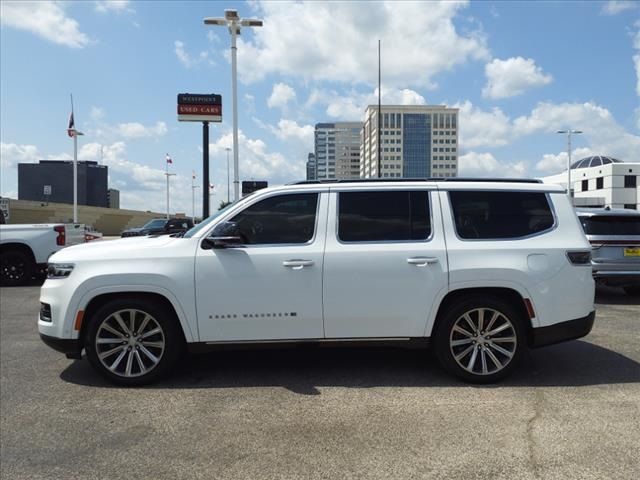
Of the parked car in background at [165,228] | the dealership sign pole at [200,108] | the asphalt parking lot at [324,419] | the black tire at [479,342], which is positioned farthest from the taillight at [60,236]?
the dealership sign pole at [200,108]

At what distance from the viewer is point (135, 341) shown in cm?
474

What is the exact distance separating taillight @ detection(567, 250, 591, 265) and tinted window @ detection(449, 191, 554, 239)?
33 cm

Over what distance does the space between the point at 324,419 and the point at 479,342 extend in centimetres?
168

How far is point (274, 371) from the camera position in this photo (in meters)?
5.18

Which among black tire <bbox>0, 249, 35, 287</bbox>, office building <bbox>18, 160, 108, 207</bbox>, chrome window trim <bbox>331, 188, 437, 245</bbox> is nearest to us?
chrome window trim <bbox>331, 188, 437, 245</bbox>

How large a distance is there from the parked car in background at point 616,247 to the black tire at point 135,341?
7555mm

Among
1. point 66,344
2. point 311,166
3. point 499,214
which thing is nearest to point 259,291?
point 66,344

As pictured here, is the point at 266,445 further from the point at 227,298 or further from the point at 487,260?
the point at 487,260

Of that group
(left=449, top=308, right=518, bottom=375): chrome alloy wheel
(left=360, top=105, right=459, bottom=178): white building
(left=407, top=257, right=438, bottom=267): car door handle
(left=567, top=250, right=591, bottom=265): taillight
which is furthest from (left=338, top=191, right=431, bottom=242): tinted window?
(left=360, top=105, right=459, bottom=178): white building

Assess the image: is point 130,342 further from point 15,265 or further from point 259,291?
point 15,265

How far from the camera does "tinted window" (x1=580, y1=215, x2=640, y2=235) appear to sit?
911 centimetres

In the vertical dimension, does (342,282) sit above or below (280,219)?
below

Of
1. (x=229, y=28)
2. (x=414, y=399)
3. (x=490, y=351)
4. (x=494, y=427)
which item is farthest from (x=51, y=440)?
(x=229, y=28)

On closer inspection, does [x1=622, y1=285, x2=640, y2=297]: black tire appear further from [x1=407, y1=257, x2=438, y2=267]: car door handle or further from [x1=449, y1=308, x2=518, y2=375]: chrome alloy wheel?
[x1=407, y1=257, x2=438, y2=267]: car door handle
